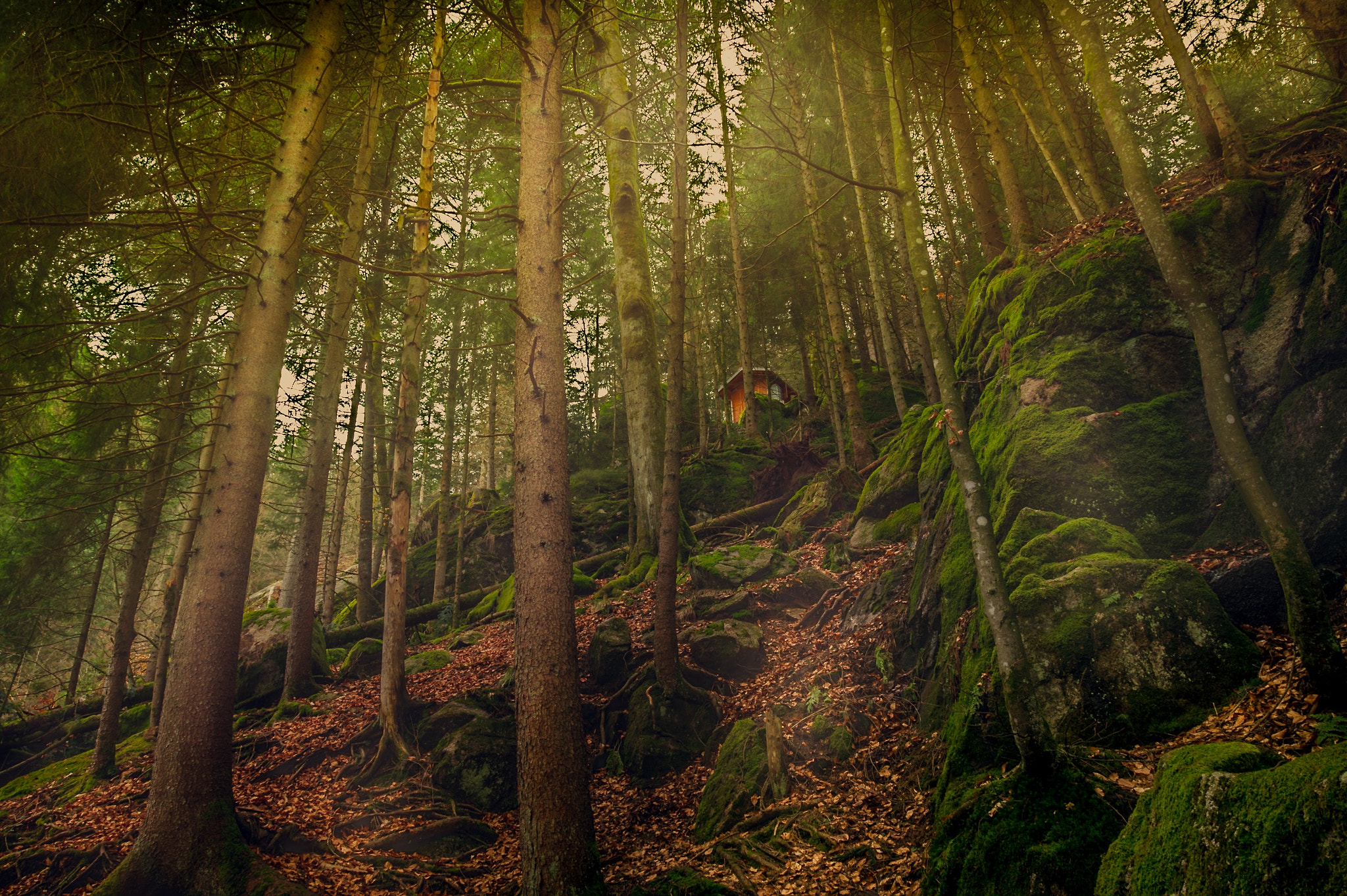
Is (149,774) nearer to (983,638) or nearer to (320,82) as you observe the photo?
(320,82)

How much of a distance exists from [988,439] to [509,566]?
14.7 metres

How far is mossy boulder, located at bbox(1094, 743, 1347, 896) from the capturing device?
5.90 feet

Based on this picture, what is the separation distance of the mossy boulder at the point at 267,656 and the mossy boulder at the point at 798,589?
9.05 meters

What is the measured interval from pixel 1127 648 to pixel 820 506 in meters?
8.96

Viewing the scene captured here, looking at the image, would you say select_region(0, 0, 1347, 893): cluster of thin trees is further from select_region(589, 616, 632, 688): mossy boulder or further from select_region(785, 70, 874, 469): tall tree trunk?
select_region(589, 616, 632, 688): mossy boulder

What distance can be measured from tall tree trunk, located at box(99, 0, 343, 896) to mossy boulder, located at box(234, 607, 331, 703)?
19.1ft

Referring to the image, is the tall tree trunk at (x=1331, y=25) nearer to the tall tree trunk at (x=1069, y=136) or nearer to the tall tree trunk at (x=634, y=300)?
the tall tree trunk at (x=1069, y=136)

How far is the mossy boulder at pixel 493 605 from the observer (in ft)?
46.1

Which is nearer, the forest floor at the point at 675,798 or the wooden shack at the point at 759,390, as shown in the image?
the forest floor at the point at 675,798

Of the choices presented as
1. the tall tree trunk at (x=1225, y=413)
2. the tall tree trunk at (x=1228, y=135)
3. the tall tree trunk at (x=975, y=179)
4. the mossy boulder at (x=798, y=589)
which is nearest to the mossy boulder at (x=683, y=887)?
the tall tree trunk at (x=1225, y=413)

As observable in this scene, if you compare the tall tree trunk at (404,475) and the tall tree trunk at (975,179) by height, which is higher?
the tall tree trunk at (975,179)

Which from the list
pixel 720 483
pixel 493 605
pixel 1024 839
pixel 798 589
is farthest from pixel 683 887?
pixel 720 483

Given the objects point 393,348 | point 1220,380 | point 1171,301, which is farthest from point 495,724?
point 393,348

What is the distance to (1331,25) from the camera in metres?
8.46
